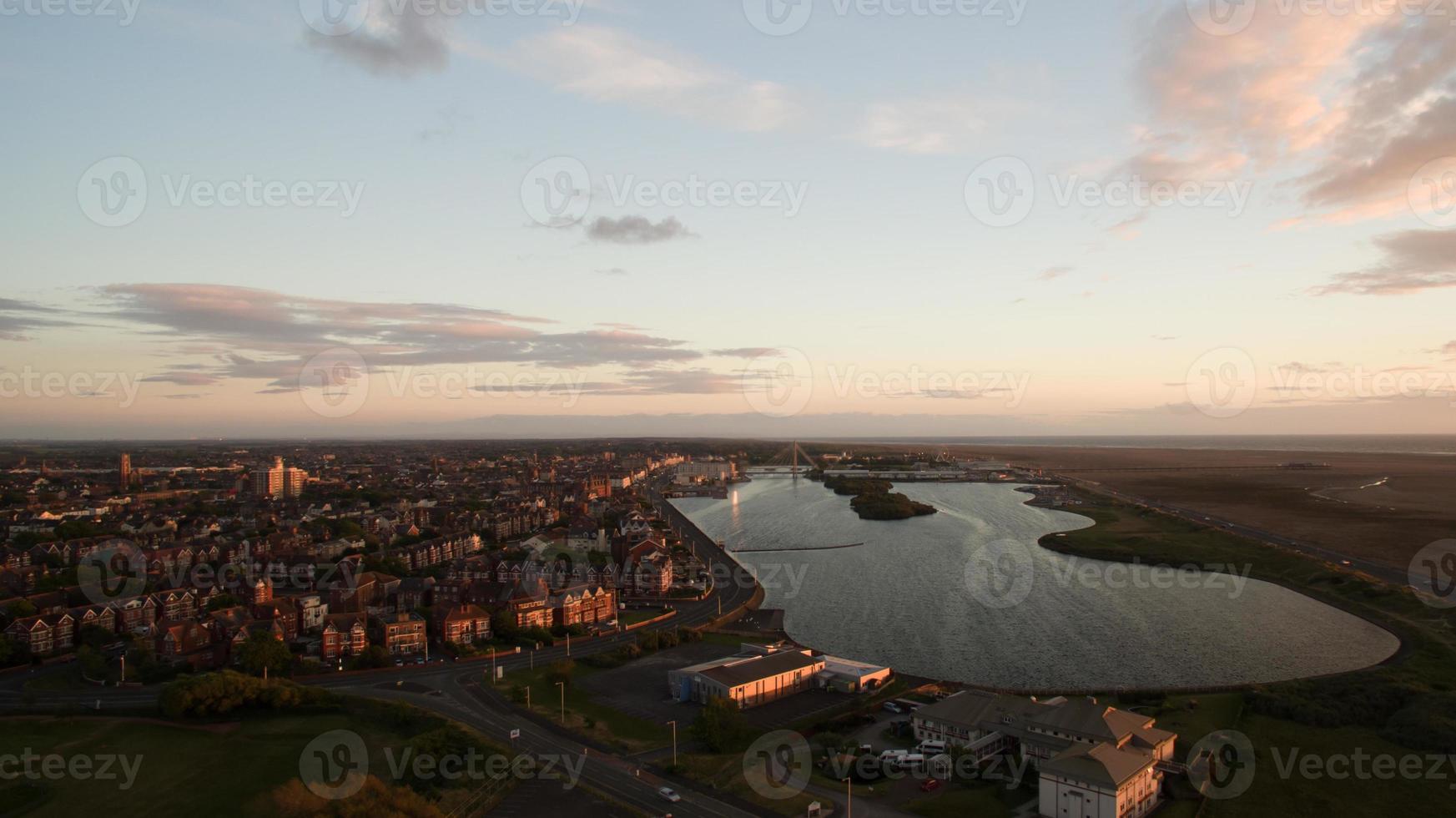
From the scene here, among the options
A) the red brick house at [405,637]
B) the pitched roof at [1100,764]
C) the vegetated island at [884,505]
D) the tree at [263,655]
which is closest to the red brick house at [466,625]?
the red brick house at [405,637]

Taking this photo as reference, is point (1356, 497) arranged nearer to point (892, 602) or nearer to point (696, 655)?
point (892, 602)

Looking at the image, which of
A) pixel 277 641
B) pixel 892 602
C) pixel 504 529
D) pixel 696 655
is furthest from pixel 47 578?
pixel 892 602

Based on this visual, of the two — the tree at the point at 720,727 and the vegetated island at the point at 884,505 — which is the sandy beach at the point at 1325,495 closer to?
the vegetated island at the point at 884,505

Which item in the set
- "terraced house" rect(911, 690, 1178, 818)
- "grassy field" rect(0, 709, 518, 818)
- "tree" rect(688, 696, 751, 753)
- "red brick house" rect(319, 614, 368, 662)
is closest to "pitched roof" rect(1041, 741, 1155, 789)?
"terraced house" rect(911, 690, 1178, 818)

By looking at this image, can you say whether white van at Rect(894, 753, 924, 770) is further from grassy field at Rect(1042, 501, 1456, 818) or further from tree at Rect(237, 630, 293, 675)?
tree at Rect(237, 630, 293, 675)

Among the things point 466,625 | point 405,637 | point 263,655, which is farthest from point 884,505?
point 263,655
